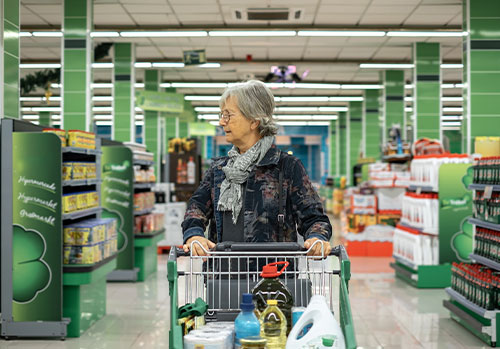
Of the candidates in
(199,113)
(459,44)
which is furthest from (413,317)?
(199,113)

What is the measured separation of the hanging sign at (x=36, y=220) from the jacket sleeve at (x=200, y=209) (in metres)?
3.43

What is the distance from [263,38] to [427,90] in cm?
379

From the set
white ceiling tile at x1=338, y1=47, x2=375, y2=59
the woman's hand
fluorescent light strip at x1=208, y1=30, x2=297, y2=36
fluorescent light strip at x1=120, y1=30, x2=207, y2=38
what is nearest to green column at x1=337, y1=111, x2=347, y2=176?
white ceiling tile at x1=338, y1=47, x2=375, y2=59

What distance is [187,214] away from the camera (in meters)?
2.76

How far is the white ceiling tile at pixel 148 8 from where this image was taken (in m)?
11.5

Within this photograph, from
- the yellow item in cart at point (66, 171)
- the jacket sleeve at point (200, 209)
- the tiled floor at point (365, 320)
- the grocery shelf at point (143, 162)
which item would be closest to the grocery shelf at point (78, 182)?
the yellow item in cart at point (66, 171)

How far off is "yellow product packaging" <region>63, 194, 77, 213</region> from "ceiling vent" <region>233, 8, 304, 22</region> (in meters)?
6.23

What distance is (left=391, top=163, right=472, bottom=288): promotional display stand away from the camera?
27.9ft

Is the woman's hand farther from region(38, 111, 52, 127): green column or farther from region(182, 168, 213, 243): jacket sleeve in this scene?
region(38, 111, 52, 127): green column

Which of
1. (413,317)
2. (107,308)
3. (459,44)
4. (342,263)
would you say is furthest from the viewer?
(459,44)

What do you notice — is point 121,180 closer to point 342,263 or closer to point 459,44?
point 342,263

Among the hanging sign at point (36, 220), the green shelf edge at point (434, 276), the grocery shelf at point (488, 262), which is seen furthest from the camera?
the green shelf edge at point (434, 276)

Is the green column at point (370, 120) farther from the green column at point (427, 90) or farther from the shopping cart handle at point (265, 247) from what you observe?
the shopping cart handle at point (265, 247)

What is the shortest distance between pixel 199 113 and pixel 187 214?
94.5 feet
